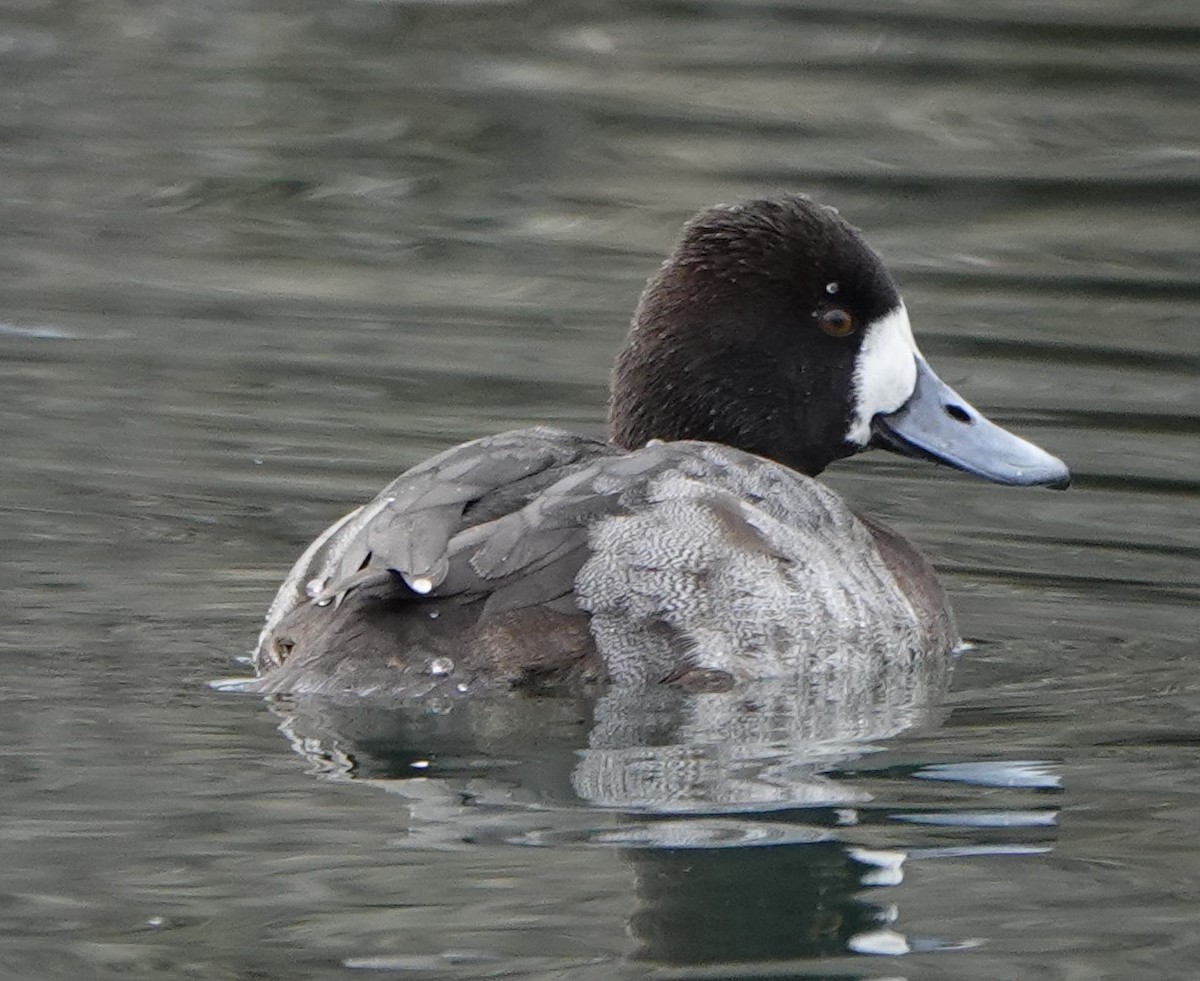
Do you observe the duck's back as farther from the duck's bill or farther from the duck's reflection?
the duck's bill

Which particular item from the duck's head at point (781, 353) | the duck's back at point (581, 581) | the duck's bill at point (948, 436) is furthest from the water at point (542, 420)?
the duck's head at point (781, 353)

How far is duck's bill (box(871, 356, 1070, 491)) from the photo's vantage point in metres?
6.92

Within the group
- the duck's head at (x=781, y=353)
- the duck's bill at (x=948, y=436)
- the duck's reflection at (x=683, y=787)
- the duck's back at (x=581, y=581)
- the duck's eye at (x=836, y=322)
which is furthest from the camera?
the duck's bill at (x=948, y=436)

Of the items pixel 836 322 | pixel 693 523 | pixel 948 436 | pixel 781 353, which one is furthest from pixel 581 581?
pixel 948 436

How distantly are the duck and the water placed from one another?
13cm

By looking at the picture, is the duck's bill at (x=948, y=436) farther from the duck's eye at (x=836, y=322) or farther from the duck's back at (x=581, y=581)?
the duck's back at (x=581, y=581)

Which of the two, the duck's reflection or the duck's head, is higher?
the duck's head

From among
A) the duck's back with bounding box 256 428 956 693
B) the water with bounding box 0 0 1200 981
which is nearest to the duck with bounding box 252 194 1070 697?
the duck's back with bounding box 256 428 956 693

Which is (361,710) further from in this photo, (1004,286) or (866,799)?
(1004,286)

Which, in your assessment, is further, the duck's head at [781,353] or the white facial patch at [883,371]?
the white facial patch at [883,371]

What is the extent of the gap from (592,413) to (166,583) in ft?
7.30

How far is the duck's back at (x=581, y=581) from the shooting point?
550 centimetres

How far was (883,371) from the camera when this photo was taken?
6.86 m

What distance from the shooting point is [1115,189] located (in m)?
11.2
